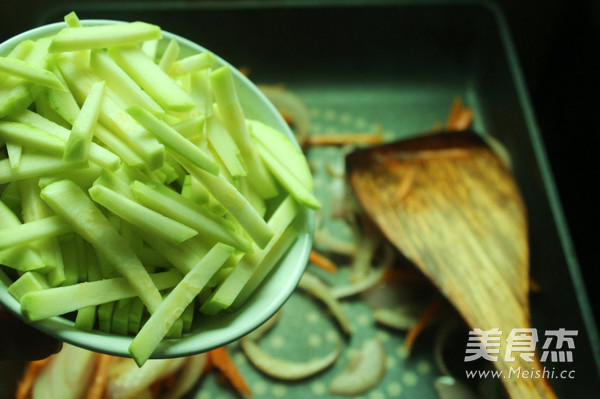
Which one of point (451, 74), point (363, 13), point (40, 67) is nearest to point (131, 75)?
point (40, 67)

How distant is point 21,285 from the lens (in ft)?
1.96

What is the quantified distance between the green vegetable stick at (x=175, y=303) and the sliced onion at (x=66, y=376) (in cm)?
47

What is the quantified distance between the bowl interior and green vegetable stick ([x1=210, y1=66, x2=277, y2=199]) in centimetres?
9

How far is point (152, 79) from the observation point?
0.70 meters

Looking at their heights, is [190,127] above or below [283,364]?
above

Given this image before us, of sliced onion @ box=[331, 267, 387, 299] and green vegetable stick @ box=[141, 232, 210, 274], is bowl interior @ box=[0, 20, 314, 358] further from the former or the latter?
sliced onion @ box=[331, 267, 387, 299]

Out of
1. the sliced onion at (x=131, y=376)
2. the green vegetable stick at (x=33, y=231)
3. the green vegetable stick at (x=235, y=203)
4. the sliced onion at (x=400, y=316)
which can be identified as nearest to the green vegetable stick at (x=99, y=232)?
the green vegetable stick at (x=33, y=231)

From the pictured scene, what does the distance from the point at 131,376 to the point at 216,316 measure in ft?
1.31

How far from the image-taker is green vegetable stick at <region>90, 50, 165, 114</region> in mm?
684

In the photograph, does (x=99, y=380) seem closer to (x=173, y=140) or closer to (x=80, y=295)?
(x=80, y=295)

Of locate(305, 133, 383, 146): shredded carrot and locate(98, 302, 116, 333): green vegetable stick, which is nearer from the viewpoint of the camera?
locate(98, 302, 116, 333): green vegetable stick

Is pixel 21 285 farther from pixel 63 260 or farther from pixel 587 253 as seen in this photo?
pixel 587 253

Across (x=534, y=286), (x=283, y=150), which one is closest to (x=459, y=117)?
(x=534, y=286)

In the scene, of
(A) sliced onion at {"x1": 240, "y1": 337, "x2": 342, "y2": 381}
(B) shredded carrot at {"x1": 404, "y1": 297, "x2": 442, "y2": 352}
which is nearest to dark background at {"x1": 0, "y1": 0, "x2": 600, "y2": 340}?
(B) shredded carrot at {"x1": 404, "y1": 297, "x2": 442, "y2": 352}
